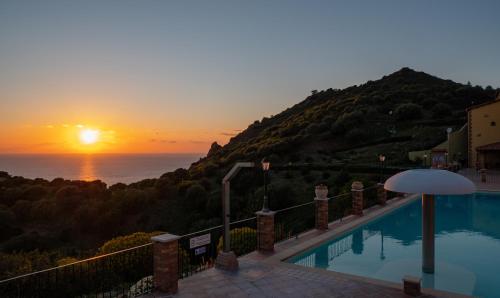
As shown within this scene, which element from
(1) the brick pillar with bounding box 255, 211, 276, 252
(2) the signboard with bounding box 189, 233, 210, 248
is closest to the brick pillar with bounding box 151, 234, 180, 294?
(2) the signboard with bounding box 189, 233, 210, 248

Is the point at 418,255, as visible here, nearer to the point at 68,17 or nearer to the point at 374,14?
the point at 374,14

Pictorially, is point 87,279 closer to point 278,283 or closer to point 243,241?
point 243,241

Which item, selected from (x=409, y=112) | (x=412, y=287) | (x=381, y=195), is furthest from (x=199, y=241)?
(x=409, y=112)

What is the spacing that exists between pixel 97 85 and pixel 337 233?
18.7 m

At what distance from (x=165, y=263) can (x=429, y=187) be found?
18.2 feet

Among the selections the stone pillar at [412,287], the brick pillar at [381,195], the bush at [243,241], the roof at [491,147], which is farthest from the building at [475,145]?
the stone pillar at [412,287]

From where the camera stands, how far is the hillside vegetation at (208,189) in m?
29.7

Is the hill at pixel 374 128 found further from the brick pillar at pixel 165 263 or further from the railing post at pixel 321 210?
the brick pillar at pixel 165 263

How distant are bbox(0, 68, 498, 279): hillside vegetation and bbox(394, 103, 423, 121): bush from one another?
0.47ft

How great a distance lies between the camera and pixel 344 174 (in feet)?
106

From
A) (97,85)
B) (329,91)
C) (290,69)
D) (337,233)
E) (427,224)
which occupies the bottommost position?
(337,233)

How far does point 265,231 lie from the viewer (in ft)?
31.8

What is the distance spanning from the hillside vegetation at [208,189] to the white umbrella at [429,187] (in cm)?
812

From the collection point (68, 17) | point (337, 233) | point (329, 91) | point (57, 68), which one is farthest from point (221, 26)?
point (329, 91)
